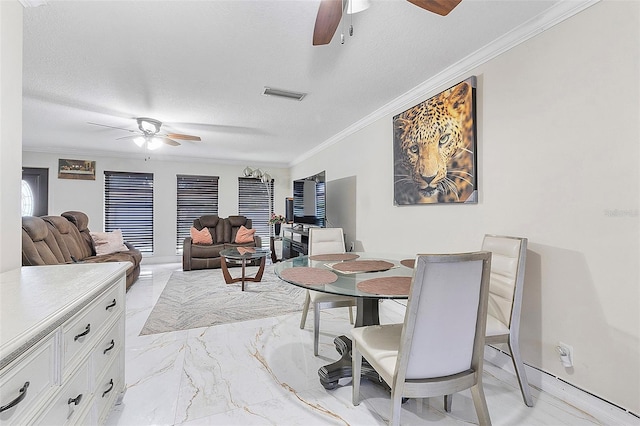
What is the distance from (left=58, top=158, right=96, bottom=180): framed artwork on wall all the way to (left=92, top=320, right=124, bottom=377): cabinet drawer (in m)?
5.74

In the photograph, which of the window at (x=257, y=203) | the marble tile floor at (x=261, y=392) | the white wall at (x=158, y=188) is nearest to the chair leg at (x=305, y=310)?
the marble tile floor at (x=261, y=392)

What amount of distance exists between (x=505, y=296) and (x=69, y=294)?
7.42ft

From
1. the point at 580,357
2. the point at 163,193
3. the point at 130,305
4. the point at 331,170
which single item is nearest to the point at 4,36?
the point at 130,305

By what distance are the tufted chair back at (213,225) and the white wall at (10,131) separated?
4.66 metres

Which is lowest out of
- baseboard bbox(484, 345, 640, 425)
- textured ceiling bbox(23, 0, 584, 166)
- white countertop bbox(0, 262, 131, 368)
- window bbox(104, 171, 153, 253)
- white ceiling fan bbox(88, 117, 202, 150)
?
baseboard bbox(484, 345, 640, 425)

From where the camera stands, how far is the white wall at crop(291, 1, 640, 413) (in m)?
1.47

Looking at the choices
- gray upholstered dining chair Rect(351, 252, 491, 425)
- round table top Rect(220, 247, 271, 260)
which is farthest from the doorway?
gray upholstered dining chair Rect(351, 252, 491, 425)

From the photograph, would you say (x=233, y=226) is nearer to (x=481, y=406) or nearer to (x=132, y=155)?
(x=132, y=155)

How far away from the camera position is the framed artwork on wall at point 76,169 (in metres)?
5.71

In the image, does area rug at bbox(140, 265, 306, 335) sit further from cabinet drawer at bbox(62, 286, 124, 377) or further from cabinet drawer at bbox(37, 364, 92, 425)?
cabinet drawer at bbox(37, 364, 92, 425)

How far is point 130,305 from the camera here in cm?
351

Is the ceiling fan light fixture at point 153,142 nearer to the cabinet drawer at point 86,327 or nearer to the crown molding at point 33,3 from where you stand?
the crown molding at point 33,3

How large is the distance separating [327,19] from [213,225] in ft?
17.9

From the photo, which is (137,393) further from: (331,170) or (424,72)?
(331,170)
